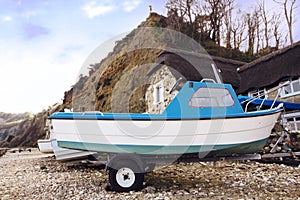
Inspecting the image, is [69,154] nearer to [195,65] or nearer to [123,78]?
[195,65]

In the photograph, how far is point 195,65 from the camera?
1505 centimetres

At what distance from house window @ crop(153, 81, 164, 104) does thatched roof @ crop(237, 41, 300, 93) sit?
4.88 meters

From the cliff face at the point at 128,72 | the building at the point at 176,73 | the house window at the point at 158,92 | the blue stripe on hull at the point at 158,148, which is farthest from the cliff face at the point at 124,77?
the blue stripe on hull at the point at 158,148

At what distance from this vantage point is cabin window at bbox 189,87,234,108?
510 centimetres

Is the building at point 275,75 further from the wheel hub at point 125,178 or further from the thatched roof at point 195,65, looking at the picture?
the wheel hub at point 125,178

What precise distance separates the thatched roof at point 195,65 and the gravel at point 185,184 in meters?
7.15

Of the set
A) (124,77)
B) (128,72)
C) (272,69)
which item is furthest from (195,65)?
(124,77)

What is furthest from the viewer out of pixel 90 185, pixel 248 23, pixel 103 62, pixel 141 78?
pixel 103 62

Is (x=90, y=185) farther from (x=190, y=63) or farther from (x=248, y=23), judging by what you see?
(x=248, y=23)

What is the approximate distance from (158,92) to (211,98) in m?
10.7

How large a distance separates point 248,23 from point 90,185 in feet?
86.0

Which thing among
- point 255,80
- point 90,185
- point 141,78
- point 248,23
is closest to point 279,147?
point 90,185

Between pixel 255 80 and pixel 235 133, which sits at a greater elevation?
pixel 255 80

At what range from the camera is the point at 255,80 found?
14617mm
